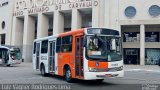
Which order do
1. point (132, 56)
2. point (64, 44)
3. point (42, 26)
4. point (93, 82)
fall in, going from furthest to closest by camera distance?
point (42, 26) < point (132, 56) < point (64, 44) < point (93, 82)

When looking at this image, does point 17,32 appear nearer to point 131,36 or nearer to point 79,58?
point 131,36

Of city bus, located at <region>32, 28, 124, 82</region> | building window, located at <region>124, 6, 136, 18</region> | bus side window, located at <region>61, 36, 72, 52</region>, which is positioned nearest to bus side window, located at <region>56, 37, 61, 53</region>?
bus side window, located at <region>61, 36, 72, 52</region>

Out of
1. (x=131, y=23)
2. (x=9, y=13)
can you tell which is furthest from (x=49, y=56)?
(x=9, y=13)

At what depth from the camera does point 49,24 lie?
2192 inches

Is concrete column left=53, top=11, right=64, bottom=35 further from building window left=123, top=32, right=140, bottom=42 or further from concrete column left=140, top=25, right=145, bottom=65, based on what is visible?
concrete column left=140, top=25, right=145, bottom=65

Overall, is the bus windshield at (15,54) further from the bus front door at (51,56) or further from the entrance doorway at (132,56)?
the entrance doorway at (132,56)

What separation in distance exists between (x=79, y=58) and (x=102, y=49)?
4.40 feet

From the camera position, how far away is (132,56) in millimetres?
46125

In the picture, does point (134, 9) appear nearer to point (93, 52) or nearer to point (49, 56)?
point (49, 56)

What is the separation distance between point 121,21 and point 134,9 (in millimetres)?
2670

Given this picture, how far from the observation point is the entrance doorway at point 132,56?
45750 millimetres

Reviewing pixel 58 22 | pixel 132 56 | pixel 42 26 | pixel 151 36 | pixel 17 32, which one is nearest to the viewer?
pixel 151 36

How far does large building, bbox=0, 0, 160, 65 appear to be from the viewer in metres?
43.1

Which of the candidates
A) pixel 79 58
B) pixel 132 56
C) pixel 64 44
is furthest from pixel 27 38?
pixel 79 58
